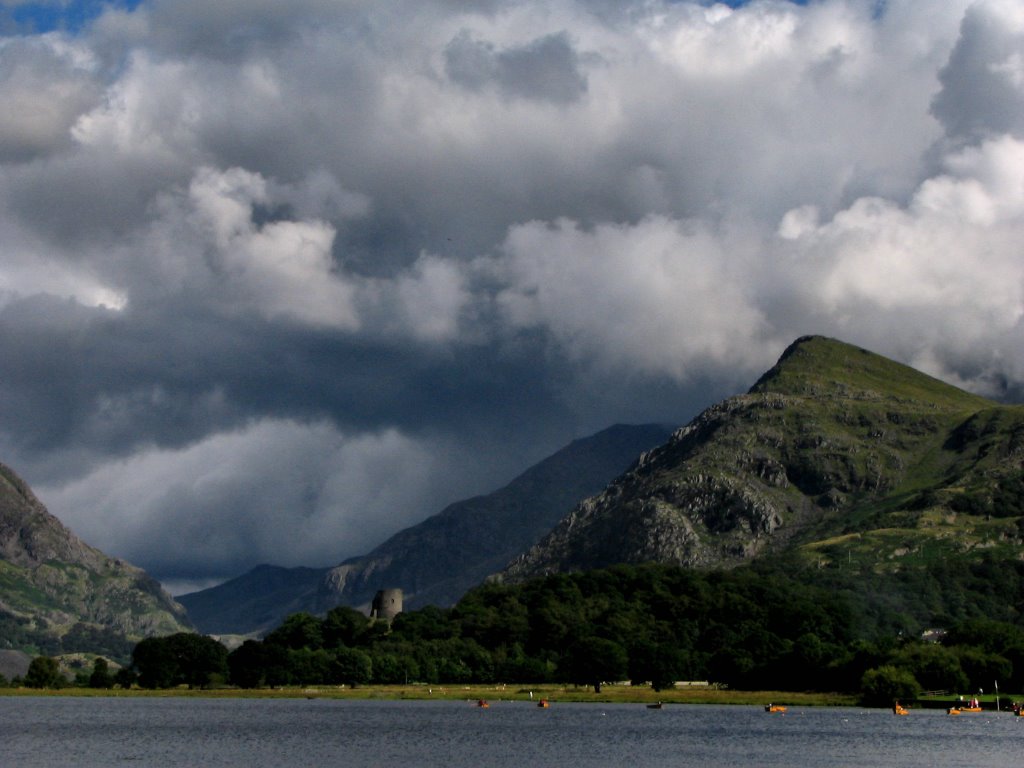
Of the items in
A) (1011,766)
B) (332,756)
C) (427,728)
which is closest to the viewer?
(1011,766)

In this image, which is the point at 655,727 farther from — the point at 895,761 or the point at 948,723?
the point at 895,761

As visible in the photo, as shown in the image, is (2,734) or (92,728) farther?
(92,728)

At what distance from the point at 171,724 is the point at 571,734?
6080 cm

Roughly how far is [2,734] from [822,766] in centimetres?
10699

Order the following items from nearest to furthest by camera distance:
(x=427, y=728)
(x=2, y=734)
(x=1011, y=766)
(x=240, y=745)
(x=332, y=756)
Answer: (x=1011, y=766) < (x=332, y=756) < (x=240, y=745) < (x=2, y=734) < (x=427, y=728)

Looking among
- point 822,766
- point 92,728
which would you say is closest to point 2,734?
point 92,728

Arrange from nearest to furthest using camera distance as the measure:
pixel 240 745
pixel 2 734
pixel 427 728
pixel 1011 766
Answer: pixel 1011 766, pixel 240 745, pixel 2 734, pixel 427 728

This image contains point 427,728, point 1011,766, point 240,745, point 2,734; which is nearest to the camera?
point 1011,766

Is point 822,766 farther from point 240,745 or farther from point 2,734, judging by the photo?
point 2,734

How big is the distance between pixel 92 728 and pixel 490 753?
71.2 m

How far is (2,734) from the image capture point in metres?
177

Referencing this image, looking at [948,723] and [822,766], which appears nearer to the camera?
[822,766]

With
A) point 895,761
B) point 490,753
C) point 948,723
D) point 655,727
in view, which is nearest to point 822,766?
point 895,761

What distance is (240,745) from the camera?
156125mm
